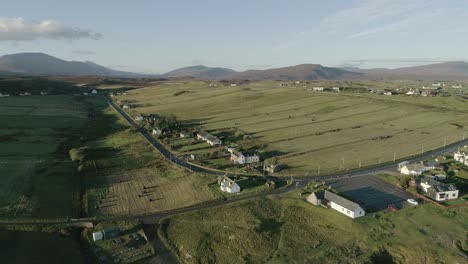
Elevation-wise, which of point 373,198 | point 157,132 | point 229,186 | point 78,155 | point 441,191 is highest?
point 78,155

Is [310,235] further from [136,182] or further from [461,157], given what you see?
[461,157]

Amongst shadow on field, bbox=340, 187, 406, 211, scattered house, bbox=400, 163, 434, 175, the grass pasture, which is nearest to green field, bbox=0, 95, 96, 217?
the grass pasture

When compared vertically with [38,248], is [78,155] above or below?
above

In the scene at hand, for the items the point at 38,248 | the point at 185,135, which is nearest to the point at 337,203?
the point at 38,248

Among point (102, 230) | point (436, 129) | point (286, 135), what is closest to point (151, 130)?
point (286, 135)

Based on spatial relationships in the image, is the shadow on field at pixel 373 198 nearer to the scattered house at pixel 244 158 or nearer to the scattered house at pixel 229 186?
the scattered house at pixel 229 186

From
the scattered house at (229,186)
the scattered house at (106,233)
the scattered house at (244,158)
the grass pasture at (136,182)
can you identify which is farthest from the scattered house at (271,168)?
the scattered house at (106,233)

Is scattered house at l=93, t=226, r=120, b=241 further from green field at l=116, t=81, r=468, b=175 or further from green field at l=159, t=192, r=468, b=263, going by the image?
green field at l=116, t=81, r=468, b=175
